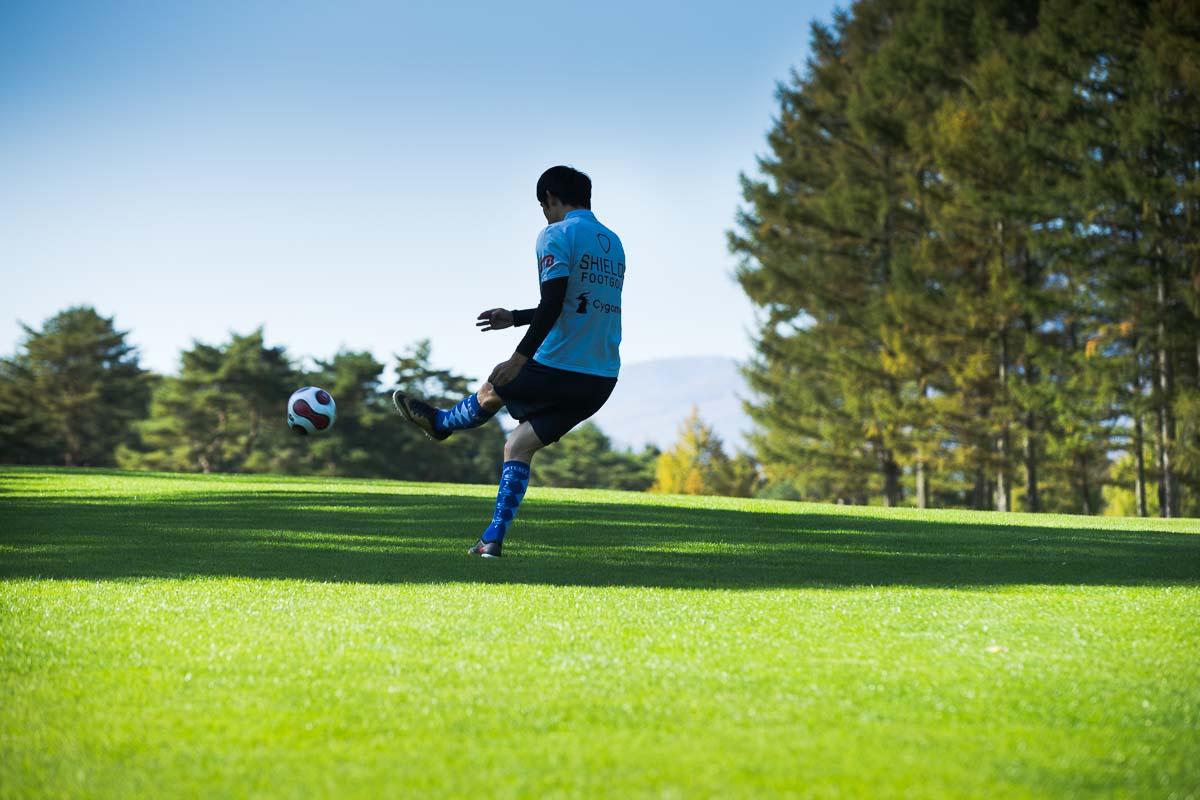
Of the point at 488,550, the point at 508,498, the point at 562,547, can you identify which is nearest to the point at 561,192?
the point at 508,498

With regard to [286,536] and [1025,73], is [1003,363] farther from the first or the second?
[286,536]

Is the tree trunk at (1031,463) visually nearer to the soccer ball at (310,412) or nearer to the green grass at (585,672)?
the green grass at (585,672)

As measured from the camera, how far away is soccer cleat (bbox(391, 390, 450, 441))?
7.51 metres

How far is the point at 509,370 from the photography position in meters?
6.80

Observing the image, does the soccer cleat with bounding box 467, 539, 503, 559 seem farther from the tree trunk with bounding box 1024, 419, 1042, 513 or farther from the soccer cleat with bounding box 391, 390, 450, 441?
the tree trunk with bounding box 1024, 419, 1042, 513

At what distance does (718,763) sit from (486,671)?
45.0 inches

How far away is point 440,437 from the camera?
7.64 metres

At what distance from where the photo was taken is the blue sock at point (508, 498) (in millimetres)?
6902

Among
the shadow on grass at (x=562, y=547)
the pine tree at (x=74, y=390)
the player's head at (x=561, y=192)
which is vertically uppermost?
the pine tree at (x=74, y=390)

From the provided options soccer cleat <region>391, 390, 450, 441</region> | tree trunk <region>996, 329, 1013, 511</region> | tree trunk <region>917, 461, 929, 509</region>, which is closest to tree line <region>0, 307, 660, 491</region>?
tree trunk <region>917, 461, 929, 509</region>

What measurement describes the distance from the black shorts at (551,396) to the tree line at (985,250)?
24.5 meters

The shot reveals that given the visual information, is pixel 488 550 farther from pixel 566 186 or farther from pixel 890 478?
pixel 890 478

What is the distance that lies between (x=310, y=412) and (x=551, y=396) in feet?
9.06

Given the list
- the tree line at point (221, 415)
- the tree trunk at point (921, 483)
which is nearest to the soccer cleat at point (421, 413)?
the tree trunk at point (921, 483)
